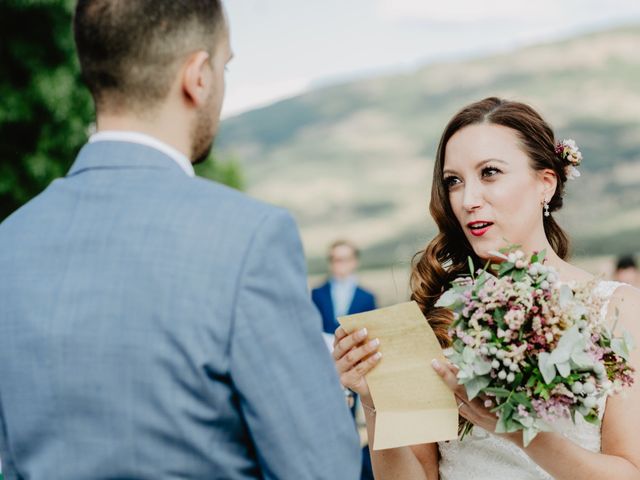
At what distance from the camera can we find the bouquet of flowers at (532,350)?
7.97ft

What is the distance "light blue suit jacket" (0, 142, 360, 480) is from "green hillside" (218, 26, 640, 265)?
189 feet

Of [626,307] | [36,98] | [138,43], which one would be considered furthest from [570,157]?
[36,98]

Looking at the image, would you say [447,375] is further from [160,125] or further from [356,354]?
[160,125]

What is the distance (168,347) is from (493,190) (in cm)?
186

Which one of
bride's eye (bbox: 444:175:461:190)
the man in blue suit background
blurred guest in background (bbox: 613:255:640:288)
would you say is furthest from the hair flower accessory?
blurred guest in background (bbox: 613:255:640:288)

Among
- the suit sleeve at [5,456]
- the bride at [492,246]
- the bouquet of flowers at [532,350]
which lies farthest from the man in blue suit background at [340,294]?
the suit sleeve at [5,456]

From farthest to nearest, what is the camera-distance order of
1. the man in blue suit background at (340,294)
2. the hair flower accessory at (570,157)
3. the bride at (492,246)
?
the man in blue suit background at (340,294) < the hair flower accessory at (570,157) < the bride at (492,246)

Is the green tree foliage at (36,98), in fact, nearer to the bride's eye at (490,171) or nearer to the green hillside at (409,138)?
the bride's eye at (490,171)

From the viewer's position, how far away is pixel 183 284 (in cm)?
181

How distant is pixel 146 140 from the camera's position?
6.54 feet

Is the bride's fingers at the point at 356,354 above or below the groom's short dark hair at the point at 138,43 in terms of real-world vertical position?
below

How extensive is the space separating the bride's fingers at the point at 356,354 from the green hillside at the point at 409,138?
5666 centimetres

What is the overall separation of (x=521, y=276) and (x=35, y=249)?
1.45m

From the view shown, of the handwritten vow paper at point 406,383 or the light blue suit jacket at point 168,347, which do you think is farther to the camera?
the handwritten vow paper at point 406,383
